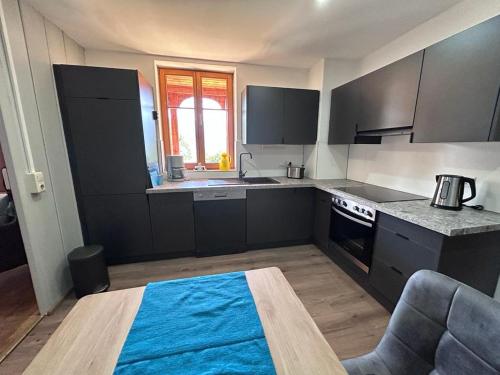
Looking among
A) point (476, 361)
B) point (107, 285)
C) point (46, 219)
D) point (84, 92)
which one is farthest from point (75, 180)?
point (476, 361)

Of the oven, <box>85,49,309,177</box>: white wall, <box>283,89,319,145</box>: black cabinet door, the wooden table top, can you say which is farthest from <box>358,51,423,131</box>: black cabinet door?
the wooden table top

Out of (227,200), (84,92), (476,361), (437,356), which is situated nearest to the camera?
(476,361)

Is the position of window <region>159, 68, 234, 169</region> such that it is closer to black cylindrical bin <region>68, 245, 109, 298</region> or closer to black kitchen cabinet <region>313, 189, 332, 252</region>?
black kitchen cabinet <region>313, 189, 332, 252</region>

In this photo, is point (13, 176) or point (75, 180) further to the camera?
point (75, 180)

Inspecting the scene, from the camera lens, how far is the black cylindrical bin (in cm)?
188

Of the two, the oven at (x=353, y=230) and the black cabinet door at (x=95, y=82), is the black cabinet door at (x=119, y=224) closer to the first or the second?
the black cabinet door at (x=95, y=82)

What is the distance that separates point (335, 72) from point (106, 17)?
8.38ft

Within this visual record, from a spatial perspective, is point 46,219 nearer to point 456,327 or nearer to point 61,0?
point 61,0

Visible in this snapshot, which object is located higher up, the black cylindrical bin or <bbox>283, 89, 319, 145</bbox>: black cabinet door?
<bbox>283, 89, 319, 145</bbox>: black cabinet door

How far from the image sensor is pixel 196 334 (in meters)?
0.74

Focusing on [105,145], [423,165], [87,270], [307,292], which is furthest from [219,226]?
[423,165]

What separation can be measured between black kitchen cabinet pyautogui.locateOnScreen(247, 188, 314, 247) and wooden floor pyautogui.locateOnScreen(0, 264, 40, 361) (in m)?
2.06

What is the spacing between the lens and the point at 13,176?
1.52m

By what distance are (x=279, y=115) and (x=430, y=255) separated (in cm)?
212
